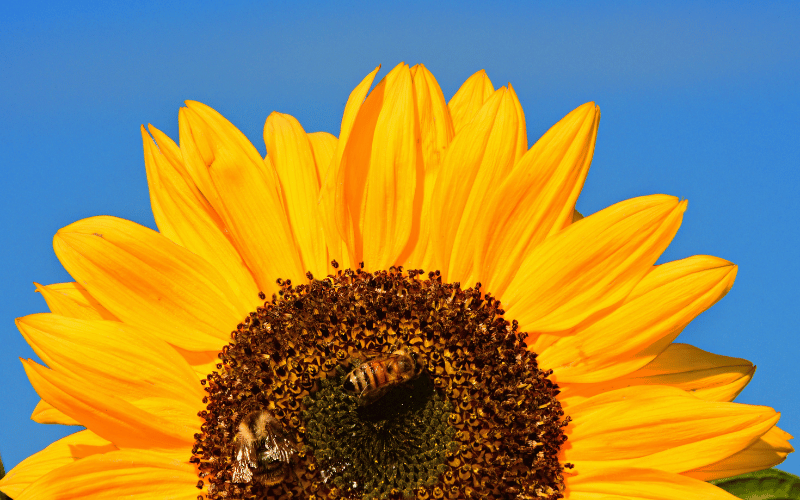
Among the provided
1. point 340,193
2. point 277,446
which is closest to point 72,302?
point 277,446

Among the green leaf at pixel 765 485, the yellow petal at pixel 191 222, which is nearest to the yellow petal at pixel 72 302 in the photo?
the yellow petal at pixel 191 222

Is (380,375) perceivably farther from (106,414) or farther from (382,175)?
(106,414)

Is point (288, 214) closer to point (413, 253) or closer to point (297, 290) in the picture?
point (297, 290)

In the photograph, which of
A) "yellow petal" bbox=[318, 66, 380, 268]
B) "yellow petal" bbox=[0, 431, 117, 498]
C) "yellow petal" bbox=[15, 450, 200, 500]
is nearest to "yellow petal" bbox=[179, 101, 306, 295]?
"yellow petal" bbox=[318, 66, 380, 268]

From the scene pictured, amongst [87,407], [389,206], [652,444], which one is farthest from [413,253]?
[87,407]

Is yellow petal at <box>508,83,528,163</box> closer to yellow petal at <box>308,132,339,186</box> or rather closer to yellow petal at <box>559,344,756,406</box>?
yellow petal at <box>308,132,339,186</box>

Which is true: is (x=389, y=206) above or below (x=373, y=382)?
above

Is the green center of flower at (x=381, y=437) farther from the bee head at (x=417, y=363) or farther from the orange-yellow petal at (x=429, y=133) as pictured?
the orange-yellow petal at (x=429, y=133)
